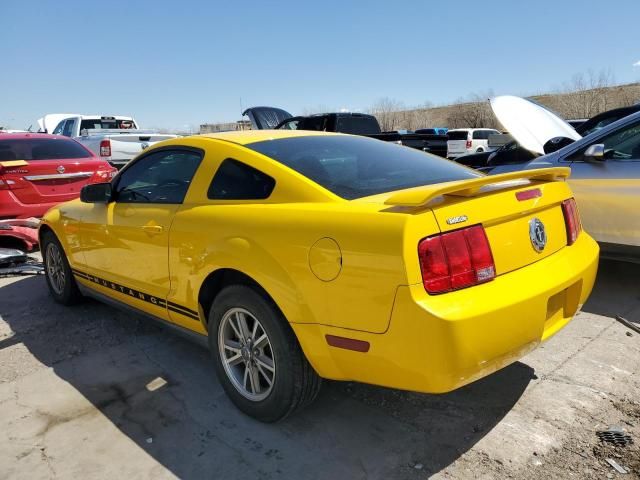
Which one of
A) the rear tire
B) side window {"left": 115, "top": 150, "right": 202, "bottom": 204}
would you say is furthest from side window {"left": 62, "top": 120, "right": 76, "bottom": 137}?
side window {"left": 115, "top": 150, "right": 202, "bottom": 204}

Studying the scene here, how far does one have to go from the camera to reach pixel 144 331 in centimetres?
414

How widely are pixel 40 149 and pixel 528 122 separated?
640cm

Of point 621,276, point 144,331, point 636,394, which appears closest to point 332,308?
point 636,394

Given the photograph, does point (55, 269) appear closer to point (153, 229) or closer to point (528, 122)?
point (153, 229)

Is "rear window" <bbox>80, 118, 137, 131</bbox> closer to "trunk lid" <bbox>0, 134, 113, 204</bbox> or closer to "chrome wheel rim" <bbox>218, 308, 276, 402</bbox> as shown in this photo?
"trunk lid" <bbox>0, 134, 113, 204</bbox>

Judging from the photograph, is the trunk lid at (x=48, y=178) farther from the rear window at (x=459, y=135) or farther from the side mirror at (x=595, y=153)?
the rear window at (x=459, y=135)

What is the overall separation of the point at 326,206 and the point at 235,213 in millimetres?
582

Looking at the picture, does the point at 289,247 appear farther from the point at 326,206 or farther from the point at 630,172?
the point at 630,172

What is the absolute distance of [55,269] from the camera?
15.7 feet

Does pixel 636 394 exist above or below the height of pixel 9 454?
below

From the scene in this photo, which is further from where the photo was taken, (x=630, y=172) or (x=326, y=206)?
(x=630, y=172)

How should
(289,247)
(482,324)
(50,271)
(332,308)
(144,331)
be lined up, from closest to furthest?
1. (482,324)
2. (332,308)
3. (289,247)
4. (144,331)
5. (50,271)

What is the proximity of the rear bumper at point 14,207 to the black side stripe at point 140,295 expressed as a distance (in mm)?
3066

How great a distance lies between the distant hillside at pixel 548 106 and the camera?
46031mm
